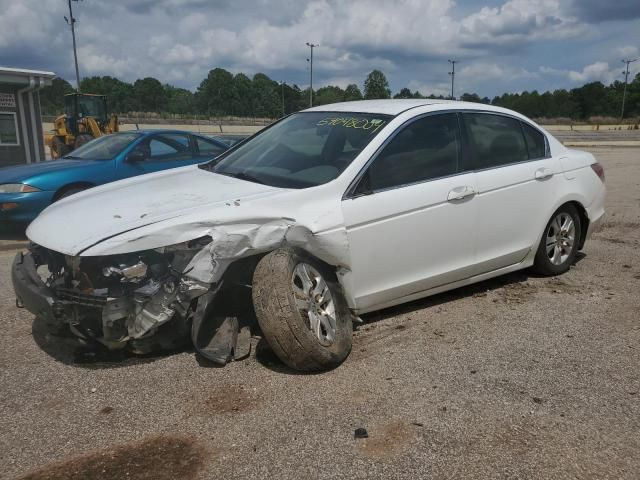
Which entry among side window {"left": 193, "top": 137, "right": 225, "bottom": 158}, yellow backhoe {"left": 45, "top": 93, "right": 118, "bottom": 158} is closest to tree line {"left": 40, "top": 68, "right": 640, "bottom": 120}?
yellow backhoe {"left": 45, "top": 93, "right": 118, "bottom": 158}

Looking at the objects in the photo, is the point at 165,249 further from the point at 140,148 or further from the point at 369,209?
the point at 140,148

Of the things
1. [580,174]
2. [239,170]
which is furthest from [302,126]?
[580,174]

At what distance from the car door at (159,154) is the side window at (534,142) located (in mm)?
5221

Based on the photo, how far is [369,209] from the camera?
4.00 meters

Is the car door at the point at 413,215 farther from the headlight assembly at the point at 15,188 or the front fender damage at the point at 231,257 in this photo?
the headlight assembly at the point at 15,188

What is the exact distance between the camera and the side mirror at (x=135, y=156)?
8.38 metres

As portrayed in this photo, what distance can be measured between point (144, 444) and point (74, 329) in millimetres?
1010

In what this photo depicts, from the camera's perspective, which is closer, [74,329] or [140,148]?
[74,329]

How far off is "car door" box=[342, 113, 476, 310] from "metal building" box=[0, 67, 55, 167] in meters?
13.0

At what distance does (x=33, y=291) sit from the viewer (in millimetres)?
3609

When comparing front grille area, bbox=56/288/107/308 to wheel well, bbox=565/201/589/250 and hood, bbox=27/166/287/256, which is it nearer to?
hood, bbox=27/166/287/256

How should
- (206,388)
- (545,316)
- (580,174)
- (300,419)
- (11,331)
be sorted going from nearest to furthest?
1. (300,419)
2. (206,388)
3. (11,331)
4. (545,316)
5. (580,174)

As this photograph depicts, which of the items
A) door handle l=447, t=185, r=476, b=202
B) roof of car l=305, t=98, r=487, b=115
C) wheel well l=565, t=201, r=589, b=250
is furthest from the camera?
wheel well l=565, t=201, r=589, b=250

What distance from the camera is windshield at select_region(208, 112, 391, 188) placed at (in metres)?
4.18
